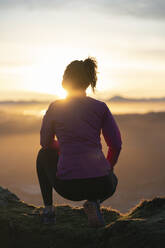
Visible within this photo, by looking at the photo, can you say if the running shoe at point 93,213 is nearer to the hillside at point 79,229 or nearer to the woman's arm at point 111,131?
the hillside at point 79,229

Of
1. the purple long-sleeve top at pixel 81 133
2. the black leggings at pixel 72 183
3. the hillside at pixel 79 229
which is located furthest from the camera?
the black leggings at pixel 72 183

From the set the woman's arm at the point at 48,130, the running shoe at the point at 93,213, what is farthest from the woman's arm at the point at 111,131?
the running shoe at the point at 93,213

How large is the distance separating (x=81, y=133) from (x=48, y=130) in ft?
1.98

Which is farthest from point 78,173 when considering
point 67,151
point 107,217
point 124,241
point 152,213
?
point 107,217

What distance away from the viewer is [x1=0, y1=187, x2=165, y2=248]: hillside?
20.0 ft

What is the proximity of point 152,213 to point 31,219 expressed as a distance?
94.7 inches

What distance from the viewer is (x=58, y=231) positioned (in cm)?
732

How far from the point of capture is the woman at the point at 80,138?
6.68 m

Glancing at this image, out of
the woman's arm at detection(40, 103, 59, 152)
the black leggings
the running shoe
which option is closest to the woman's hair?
the woman's arm at detection(40, 103, 59, 152)

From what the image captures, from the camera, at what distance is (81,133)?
667 cm

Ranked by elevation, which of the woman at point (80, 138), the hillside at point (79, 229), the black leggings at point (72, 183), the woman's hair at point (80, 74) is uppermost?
the woman's hair at point (80, 74)

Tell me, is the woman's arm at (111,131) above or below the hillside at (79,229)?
above

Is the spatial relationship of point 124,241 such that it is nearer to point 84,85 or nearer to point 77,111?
point 77,111

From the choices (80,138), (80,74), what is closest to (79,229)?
(80,138)
